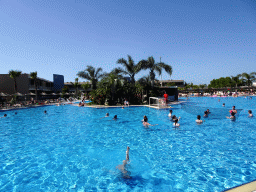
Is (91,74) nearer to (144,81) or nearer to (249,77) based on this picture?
(144,81)

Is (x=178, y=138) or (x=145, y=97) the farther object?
(x=145, y=97)

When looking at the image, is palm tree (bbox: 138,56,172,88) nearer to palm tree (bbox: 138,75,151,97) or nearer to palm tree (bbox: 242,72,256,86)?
palm tree (bbox: 138,75,151,97)

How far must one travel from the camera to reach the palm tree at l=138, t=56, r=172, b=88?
26.8 meters

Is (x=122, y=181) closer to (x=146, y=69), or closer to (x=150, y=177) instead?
(x=150, y=177)

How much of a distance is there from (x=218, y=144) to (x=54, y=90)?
2213 inches

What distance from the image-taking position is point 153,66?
27016mm

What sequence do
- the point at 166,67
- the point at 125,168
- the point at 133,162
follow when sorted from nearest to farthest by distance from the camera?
the point at 125,168
the point at 133,162
the point at 166,67

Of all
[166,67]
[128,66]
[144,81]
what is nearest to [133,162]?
[144,81]

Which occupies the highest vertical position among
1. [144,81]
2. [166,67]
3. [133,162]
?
[166,67]

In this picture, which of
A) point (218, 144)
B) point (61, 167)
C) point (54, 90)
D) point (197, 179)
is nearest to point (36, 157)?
point (61, 167)

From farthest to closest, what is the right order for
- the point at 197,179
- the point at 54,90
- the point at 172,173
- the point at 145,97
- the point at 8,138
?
the point at 54,90 < the point at 145,97 < the point at 8,138 < the point at 172,173 < the point at 197,179

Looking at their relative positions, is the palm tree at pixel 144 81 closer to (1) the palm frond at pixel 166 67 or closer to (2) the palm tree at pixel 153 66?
(2) the palm tree at pixel 153 66

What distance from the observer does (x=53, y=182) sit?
16.0 ft

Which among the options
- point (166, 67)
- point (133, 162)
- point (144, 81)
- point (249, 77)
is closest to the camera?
point (133, 162)
